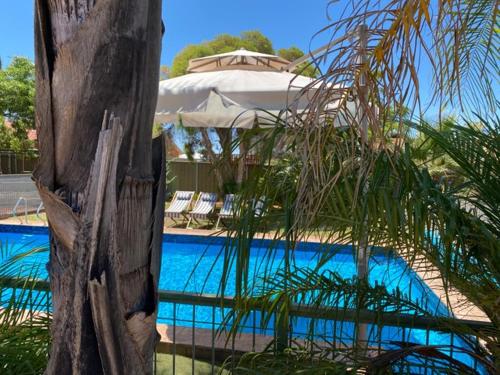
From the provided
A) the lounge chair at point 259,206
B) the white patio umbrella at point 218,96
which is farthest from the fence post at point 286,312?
the white patio umbrella at point 218,96

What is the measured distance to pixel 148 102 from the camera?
51.5 inches

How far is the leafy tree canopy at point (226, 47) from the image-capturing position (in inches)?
1076

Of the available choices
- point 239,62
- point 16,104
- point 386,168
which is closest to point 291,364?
point 386,168

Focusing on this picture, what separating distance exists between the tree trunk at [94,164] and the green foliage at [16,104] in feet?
83.2

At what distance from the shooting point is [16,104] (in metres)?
24.0

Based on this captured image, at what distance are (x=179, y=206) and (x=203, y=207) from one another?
0.72 m

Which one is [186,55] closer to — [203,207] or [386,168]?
[203,207]

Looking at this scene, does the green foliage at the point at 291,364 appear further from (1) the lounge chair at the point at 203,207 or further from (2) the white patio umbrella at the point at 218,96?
(1) the lounge chair at the point at 203,207

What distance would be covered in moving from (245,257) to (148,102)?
2.20ft

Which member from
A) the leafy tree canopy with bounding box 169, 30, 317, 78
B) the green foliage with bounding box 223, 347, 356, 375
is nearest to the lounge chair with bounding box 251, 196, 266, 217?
the green foliage with bounding box 223, 347, 356, 375


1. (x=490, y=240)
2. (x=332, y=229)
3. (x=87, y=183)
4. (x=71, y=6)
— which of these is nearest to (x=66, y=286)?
(x=87, y=183)

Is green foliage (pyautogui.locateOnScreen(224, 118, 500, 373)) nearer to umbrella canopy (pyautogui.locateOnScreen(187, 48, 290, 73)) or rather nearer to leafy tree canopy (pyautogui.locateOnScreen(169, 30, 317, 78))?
umbrella canopy (pyautogui.locateOnScreen(187, 48, 290, 73))

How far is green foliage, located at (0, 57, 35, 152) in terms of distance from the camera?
2394cm

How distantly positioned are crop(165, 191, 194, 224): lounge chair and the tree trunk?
448 inches
